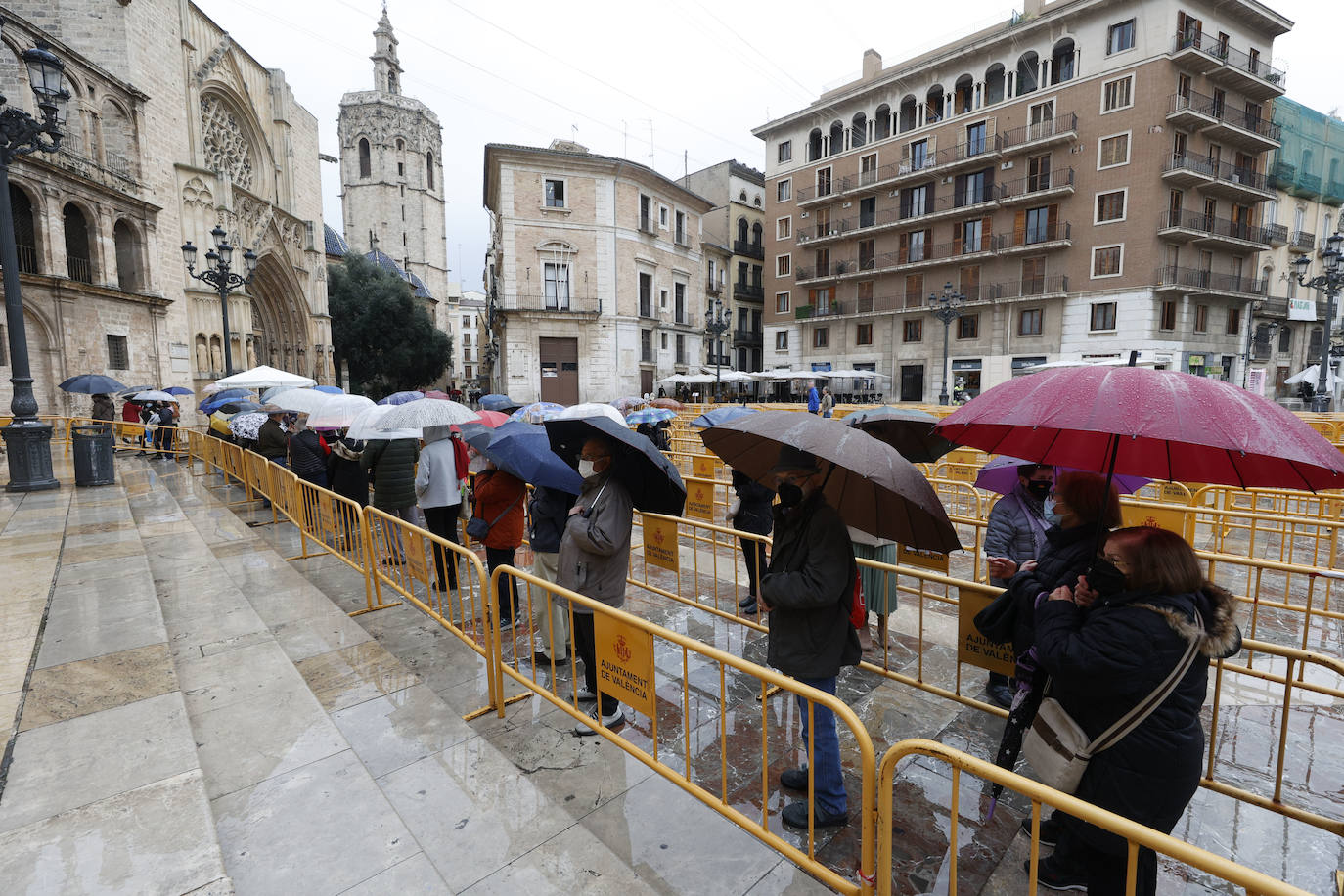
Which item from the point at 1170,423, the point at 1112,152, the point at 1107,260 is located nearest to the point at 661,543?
the point at 1170,423

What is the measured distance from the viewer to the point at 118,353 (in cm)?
2092

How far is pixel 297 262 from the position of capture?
3244 cm

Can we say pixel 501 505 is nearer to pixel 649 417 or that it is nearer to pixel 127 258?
pixel 649 417

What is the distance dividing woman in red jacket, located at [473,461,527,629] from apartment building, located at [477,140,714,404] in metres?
29.1

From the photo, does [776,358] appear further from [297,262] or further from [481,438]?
[481,438]

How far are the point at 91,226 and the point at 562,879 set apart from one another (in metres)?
26.6

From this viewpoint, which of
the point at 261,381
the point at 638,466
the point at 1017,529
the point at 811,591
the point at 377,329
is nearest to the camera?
the point at 811,591

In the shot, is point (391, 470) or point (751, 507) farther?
point (391, 470)

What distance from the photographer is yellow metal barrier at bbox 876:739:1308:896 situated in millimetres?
1289

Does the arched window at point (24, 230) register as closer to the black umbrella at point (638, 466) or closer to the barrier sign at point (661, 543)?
the barrier sign at point (661, 543)

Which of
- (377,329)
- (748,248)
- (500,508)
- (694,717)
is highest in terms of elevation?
(748,248)

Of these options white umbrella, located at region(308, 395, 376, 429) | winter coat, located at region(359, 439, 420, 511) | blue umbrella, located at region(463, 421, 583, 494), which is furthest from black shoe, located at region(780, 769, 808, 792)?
white umbrella, located at region(308, 395, 376, 429)

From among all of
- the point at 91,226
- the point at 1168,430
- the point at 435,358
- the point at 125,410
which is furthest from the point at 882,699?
the point at 435,358

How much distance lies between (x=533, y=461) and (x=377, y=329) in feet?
129
